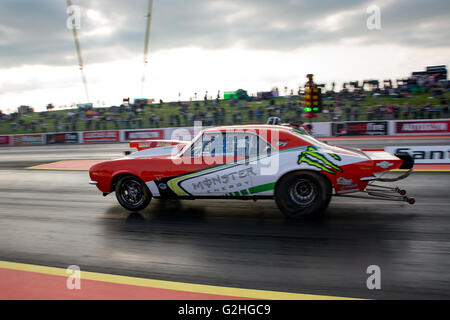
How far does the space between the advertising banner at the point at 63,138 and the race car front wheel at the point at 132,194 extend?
1072 inches

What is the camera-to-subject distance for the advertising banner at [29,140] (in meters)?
31.6

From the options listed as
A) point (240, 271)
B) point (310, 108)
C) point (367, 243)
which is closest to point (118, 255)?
point (240, 271)

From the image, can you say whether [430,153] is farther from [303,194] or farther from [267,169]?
[267,169]

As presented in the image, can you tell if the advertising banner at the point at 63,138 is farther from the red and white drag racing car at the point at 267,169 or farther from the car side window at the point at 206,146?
the car side window at the point at 206,146

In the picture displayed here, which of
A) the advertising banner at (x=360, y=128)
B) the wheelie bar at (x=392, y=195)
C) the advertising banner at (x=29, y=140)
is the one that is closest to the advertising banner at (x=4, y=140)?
the advertising banner at (x=29, y=140)

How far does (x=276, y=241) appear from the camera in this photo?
14.5ft

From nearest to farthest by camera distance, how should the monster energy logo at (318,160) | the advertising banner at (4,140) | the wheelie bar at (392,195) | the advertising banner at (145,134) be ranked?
the monster energy logo at (318,160)
the wheelie bar at (392,195)
the advertising banner at (145,134)
the advertising banner at (4,140)

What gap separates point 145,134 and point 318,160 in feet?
80.8

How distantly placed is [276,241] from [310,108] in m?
14.5

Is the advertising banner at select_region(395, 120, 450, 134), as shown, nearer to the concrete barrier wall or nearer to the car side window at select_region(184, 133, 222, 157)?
the concrete barrier wall

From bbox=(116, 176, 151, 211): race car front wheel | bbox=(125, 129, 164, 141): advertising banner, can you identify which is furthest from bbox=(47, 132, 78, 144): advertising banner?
bbox=(116, 176, 151, 211): race car front wheel

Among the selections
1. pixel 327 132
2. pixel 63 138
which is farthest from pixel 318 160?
pixel 63 138

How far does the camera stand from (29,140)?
3203 cm

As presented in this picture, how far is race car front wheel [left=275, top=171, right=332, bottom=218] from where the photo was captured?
16.3ft
